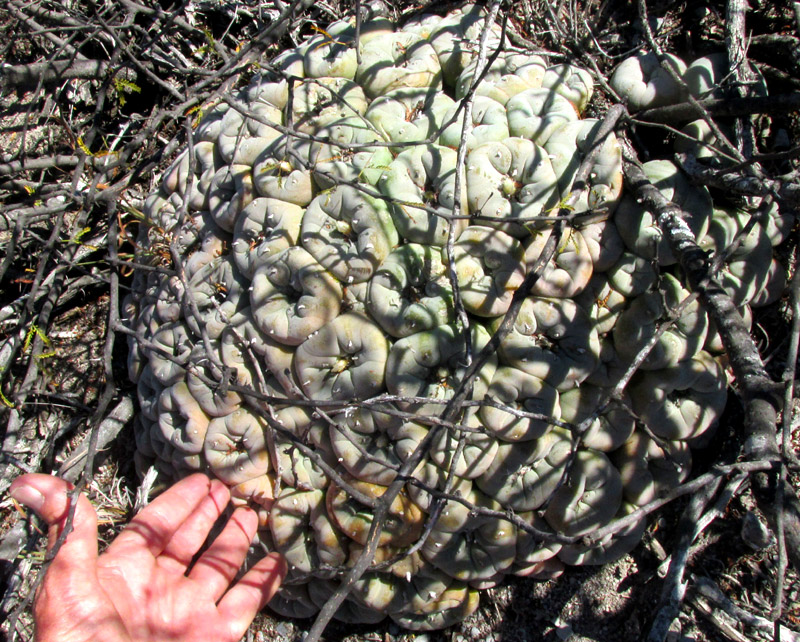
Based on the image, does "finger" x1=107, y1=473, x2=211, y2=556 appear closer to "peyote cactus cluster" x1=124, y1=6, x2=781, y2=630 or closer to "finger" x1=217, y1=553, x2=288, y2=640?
"peyote cactus cluster" x1=124, y1=6, x2=781, y2=630

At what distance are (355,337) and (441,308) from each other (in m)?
0.37

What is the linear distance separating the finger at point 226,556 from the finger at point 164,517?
17 cm

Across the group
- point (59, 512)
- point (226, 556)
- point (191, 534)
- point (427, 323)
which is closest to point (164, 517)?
point (191, 534)

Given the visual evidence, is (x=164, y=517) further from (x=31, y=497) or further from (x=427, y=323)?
(x=427, y=323)

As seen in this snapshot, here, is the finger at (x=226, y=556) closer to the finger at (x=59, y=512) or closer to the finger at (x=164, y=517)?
the finger at (x=164, y=517)

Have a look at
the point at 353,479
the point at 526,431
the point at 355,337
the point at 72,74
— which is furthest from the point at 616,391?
the point at 72,74

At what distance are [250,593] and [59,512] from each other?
2.72 feet

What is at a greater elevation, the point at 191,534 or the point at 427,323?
the point at 427,323

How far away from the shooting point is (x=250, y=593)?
2.57 m

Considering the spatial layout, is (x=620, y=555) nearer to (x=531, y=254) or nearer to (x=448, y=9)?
(x=531, y=254)

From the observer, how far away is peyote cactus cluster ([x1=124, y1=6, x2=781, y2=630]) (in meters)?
2.40

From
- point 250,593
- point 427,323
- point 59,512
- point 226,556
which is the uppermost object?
point 427,323

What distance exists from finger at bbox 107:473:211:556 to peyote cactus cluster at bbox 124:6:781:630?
4.5 inches

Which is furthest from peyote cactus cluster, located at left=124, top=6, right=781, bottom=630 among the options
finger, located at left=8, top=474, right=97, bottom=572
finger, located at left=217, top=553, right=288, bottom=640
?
finger, located at left=8, top=474, right=97, bottom=572
